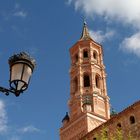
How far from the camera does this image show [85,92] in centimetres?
3444

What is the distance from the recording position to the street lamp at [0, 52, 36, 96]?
14.2 feet

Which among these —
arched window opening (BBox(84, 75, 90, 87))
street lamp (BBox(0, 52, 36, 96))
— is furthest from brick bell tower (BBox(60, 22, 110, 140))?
street lamp (BBox(0, 52, 36, 96))

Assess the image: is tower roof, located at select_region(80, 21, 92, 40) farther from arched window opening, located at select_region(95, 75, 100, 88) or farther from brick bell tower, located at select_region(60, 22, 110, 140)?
arched window opening, located at select_region(95, 75, 100, 88)

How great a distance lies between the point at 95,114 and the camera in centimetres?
3206

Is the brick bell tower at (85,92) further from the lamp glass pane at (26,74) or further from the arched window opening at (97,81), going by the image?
the lamp glass pane at (26,74)

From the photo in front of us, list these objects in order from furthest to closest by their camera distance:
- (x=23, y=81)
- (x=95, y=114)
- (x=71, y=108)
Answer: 1. (x=71, y=108)
2. (x=95, y=114)
3. (x=23, y=81)

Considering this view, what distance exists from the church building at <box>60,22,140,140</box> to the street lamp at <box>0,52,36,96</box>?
2041 centimetres

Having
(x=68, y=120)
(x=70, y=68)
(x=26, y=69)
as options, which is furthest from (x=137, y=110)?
(x=26, y=69)

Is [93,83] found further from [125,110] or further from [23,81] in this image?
[23,81]

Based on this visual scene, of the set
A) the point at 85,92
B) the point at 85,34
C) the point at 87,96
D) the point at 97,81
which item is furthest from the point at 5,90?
the point at 85,34

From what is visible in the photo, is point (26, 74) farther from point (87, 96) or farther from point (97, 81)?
point (97, 81)

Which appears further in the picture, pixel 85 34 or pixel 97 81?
pixel 85 34

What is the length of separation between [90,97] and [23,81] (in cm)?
2974

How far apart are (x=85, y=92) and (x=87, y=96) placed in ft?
2.09
